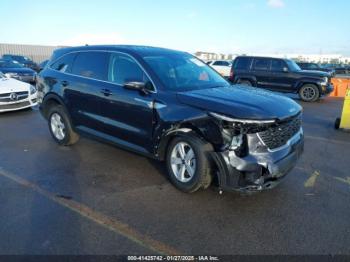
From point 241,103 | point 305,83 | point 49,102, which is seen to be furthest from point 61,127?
point 305,83

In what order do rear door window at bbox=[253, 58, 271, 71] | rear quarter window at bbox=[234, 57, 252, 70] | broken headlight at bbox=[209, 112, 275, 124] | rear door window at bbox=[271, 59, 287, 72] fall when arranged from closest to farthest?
broken headlight at bbox=[209, 112, 275, 124] < rear door window at bbox=[271, 59, 287, 72] < rear door window at bbox=[253, 58, 271, 71] < rear quarter window at bbox=[234, 57, 252, 70]

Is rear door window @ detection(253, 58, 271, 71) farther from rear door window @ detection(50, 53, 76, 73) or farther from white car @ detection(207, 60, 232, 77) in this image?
rear door window @ detection(50, 53, 76, 73)

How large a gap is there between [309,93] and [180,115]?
1163 centimetres

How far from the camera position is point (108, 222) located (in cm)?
336

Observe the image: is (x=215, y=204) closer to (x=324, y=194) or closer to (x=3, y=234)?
(x=324, y=194)

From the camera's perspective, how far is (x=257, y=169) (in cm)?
343

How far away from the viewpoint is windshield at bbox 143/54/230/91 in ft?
14.3

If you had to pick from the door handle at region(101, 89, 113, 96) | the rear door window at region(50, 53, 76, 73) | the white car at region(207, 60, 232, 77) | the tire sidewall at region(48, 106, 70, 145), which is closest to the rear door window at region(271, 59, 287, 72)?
the white car at region(207, 60, 232, 77)

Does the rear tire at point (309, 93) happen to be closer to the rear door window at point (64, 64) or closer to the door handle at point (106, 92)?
the rear door window at point (64, 64)

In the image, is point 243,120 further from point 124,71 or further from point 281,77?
point 281,77

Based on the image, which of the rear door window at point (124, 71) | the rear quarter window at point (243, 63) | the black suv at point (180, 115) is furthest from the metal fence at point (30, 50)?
the rear door window at point (124, 71)

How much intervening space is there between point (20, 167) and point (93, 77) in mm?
1869

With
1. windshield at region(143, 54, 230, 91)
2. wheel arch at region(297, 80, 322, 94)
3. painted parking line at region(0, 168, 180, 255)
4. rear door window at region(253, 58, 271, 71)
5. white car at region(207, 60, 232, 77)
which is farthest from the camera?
white car at region(207, 60, 232, 77)

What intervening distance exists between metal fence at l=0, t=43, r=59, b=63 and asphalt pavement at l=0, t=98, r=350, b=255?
41.9 metres
